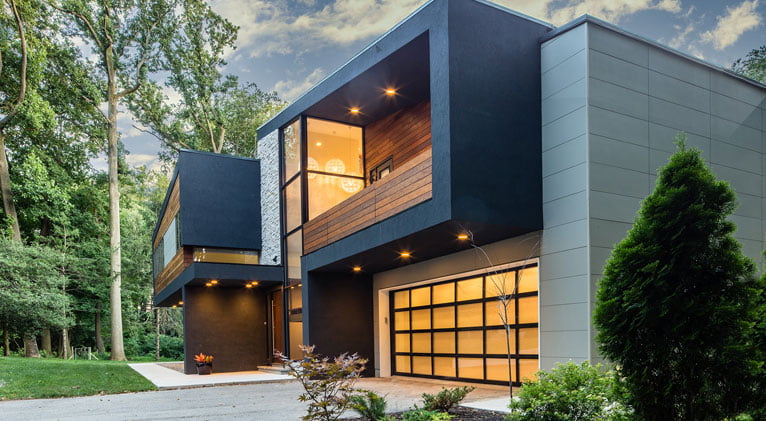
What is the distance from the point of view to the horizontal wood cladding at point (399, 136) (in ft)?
38.9

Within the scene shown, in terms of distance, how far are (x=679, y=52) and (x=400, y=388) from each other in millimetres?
7814

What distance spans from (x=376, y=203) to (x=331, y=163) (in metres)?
4.06

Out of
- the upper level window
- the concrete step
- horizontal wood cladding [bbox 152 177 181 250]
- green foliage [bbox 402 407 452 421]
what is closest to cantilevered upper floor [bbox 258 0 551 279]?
the upper level window

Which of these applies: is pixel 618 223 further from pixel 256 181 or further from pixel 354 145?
pixel 256 181

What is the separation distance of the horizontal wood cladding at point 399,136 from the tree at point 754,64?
12.8 metres

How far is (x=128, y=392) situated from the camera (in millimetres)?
10547

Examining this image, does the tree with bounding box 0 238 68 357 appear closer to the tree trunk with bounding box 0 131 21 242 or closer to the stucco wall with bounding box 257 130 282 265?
the tree trunk with bounding box 0 131 21 242

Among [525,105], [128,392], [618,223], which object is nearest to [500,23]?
[525,105]

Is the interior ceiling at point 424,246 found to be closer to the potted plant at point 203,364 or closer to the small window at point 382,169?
the small window at point 382,169

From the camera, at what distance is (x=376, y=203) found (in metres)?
10.1

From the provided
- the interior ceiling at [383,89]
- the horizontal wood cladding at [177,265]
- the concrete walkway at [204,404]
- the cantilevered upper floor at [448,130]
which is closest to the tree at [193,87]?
the horizontal wood cladding at [177,265]

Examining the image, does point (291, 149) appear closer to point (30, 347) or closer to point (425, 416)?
point (425, 416)

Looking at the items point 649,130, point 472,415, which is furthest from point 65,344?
point 649,130

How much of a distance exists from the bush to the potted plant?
11444 mm
